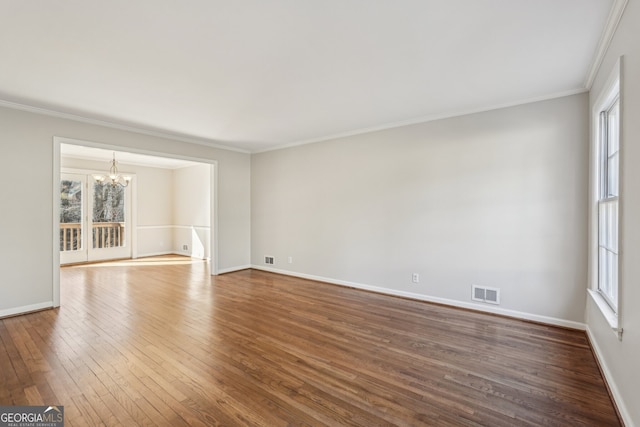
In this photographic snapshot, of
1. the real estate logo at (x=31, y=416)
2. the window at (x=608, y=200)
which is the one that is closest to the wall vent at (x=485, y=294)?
the window at (x=608, y=200)

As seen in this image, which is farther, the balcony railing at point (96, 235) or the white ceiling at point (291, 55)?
the balcony railing at point (96, 235)

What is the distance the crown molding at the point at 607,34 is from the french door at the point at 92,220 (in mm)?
8853

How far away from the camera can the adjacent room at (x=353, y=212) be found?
192 cm

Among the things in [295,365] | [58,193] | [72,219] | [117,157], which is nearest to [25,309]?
[58,193]

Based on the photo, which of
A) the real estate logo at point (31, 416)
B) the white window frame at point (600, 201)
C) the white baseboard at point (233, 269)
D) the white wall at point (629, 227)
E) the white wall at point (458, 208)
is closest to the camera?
the white wall at point (629, 227)

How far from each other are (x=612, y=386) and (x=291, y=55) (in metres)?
3.47

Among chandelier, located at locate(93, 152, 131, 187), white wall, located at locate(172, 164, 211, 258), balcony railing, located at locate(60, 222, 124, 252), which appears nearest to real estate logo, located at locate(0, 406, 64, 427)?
white wall, located at locate(172, 164, 211, 258)

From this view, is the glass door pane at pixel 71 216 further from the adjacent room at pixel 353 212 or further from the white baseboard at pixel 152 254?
the adjacent room at pixel 353 212

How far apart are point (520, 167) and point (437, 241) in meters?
1.35

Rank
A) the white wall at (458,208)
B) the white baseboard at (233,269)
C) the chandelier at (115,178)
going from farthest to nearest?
the chandelier at (115,178) → the white baseboard at (233,269) → the white wall at (458,208)

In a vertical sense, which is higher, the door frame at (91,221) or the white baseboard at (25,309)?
the door frame at (91,221)

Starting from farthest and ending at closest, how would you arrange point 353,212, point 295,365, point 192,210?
point 192,210 → point 353,212 → point 295,365

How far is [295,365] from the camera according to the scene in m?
2.44

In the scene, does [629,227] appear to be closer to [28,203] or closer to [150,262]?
[28,203]
